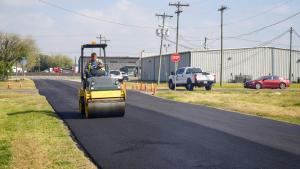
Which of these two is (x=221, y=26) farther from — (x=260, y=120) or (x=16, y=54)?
(x=16, y=54)

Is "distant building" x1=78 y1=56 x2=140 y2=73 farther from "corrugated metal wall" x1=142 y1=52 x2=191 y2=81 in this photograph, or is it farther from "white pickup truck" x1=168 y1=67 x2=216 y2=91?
"white pickup truck" x1=168 y1=67 x2=216 y2=91

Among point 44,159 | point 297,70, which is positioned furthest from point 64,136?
point 297,70

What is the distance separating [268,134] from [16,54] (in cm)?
8161

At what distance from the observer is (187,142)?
10.7 m

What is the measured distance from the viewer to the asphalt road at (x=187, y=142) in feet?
27.7

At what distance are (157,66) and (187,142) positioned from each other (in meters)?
64.9

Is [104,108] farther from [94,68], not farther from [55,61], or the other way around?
[55,61]

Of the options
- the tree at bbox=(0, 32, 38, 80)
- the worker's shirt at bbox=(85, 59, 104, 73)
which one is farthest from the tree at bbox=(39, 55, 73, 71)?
the worker's shirt at bbox=(85, 59, 104, 73)

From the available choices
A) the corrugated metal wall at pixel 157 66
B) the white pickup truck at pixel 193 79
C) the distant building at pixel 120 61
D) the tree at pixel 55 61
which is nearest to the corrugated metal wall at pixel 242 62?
the corrugated metal wall at pixel 157 66

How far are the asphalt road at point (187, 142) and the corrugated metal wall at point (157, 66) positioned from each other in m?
46.9

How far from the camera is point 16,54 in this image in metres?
88.2

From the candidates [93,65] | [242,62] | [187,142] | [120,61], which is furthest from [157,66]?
[120,61]

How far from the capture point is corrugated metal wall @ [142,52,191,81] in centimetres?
6334

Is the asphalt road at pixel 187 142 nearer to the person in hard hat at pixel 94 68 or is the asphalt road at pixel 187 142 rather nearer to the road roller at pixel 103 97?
the road roller at pixel 103 97
